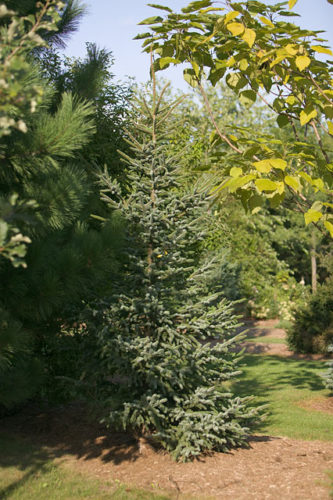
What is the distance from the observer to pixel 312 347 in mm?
12234

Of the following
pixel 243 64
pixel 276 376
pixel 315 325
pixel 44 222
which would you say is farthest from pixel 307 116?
pixel 315 325

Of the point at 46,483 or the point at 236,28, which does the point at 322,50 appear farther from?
the point at 46,483

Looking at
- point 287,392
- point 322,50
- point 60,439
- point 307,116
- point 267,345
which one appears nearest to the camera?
point 322,50

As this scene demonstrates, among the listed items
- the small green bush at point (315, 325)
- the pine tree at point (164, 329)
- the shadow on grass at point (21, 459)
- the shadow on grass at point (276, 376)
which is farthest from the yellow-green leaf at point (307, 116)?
the small green bush at point (315, 325)

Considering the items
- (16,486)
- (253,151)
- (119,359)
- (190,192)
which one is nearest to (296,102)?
(253,151)

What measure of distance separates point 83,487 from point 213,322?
2.00m

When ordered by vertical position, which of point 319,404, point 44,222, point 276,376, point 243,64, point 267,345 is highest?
point 243,64

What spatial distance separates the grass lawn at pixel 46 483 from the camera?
161 inches

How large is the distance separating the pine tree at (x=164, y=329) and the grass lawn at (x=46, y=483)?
24.2 inches

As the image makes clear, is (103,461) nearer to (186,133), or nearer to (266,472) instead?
(266,472)

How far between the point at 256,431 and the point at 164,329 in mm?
2302

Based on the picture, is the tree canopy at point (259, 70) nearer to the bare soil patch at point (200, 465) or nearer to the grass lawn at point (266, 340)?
the bare soil patch at point (200, 465)

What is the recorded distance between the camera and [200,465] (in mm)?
4633

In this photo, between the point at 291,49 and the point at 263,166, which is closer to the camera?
the point at 263,166
